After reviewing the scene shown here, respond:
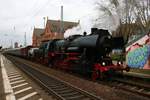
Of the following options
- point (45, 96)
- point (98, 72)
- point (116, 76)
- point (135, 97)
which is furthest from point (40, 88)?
point (116, 76)

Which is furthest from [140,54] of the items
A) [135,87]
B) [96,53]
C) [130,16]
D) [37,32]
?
[37,32]

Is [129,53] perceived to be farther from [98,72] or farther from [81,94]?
[81,94]

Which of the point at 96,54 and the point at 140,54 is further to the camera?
the point at 140,54

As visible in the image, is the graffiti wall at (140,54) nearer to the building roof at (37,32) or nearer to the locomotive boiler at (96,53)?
the locomotive boiler at (96,53)

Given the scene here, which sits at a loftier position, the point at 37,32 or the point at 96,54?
the point at 37,32

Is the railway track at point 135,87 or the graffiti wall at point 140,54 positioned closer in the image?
the railway track at point 135,87

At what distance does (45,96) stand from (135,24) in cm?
4694

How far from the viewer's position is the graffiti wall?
84.8ft

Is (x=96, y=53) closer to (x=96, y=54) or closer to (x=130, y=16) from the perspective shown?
(x=96, y=54)

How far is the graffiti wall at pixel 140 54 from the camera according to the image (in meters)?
25.8

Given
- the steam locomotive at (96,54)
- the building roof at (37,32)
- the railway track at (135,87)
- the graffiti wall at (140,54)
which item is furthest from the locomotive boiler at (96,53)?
the building roof at (37,32)

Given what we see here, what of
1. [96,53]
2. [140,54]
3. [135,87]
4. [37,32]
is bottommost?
[135,87]

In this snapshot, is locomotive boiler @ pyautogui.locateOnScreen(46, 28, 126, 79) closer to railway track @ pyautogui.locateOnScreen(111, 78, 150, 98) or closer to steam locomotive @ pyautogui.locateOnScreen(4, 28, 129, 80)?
steam locomotive @ pyautogui.locateOnScreen(4, 28, 129, 80)

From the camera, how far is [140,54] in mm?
26688
